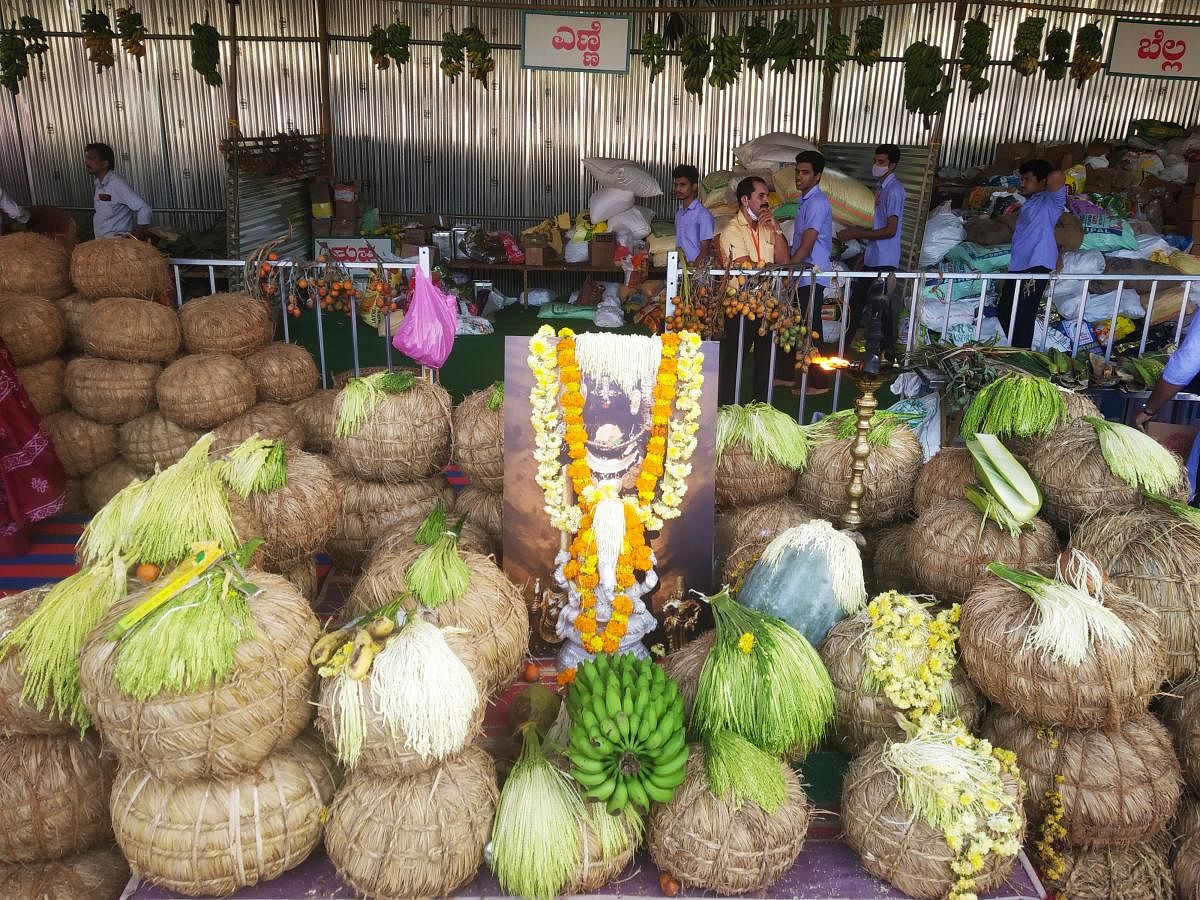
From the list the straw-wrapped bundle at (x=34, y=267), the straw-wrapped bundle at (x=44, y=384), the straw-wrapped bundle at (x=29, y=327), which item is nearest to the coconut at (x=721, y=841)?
the straw-wrapped bundle at (x=44, y=384)

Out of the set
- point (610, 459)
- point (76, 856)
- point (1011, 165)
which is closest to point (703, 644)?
point (610, 459)

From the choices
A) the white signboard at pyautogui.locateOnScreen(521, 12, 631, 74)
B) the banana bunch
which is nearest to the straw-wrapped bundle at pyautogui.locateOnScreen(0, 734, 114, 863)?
the banana bunch

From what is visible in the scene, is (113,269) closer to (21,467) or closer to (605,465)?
(21,467)

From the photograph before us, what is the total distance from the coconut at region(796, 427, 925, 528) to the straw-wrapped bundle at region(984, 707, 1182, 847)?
1.21 meters

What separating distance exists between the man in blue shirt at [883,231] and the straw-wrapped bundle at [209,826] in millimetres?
6085

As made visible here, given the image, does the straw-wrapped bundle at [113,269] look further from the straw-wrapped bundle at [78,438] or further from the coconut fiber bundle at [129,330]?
the straw-wrapped bundle at [78,438]

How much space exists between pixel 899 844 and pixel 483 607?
53.7 inches

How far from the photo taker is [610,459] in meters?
3.37

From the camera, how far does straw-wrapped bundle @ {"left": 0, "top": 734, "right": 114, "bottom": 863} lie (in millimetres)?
2477

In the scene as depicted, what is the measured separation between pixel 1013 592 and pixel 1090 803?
2.10 ft

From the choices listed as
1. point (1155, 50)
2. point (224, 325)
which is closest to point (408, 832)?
point (224, 325)

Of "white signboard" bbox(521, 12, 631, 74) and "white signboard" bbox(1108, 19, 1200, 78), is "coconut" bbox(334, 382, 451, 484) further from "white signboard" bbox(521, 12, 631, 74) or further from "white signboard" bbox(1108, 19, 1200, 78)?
"white signboard" bbox(1108, 19, 1200, 78)

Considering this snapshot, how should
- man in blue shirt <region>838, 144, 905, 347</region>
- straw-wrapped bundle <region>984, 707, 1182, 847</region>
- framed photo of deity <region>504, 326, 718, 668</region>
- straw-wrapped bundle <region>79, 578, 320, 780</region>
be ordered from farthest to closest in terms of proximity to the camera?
1. man in blue shirt <region>838, 144, 905, 347</region>
2. framed photo of deity <region>504, 326, 718, 668</region>
3. straw-wrapped bundle <region>984, 707, 1182, 847</region>
4. straw-wrapped bundle <region>79, 578, 320, 780</region>

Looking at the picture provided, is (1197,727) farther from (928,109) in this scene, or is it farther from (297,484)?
(928,109)
